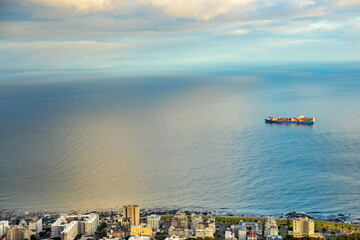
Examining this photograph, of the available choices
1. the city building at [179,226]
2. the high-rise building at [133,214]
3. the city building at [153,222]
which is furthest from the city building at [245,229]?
the high-rise building at [133,214]

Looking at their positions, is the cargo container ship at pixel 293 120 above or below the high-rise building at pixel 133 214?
above

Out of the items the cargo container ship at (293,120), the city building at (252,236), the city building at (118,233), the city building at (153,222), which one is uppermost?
the cargo container ship at (293,120)

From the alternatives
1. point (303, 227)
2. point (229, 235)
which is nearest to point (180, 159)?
point (229, 235)

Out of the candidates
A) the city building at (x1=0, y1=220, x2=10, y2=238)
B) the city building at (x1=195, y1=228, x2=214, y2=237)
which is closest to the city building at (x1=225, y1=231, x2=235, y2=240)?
the city building at (x1=195, y1=228, x2=214, y2=237)

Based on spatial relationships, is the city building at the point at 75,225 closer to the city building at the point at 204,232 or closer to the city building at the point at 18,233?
the city building at the point at 18,233

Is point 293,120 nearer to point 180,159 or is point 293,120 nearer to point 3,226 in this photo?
point 180,159

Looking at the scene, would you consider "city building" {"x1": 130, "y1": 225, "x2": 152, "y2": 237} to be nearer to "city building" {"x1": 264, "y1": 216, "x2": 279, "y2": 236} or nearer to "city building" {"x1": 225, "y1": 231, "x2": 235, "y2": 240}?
"city building" {"x1": 225, "y1": 231, "x2": 235, "y2": 240}
